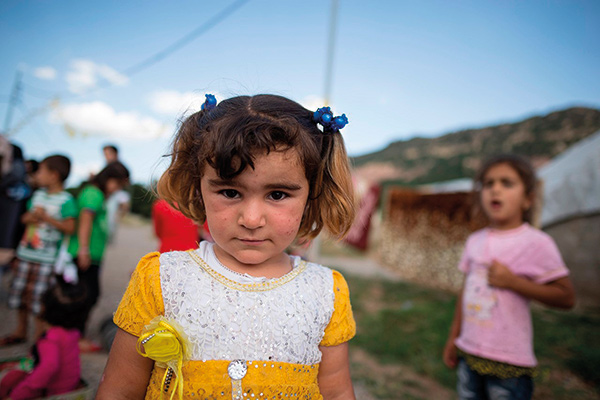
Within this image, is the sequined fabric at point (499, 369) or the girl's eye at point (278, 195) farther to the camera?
the sequined fabric at point (499, 369)

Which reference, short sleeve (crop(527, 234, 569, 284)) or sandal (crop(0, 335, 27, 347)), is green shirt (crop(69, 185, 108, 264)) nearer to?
sandal (crop(0, 335, 27, 347))

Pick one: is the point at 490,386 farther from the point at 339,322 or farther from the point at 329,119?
the point at 329,119

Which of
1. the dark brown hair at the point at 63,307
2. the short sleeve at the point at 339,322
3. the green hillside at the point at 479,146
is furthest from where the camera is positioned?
the green hillside at the point at 479,146

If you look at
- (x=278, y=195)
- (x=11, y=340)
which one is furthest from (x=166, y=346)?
(x=11, y=340)

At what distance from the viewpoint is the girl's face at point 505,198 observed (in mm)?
2111

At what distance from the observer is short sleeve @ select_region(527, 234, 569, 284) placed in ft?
6.20

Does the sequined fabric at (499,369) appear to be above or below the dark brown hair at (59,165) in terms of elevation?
below

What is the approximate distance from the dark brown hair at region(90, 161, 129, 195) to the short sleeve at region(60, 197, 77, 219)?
0.76ft

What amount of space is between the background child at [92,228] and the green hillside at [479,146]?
58.4 ft

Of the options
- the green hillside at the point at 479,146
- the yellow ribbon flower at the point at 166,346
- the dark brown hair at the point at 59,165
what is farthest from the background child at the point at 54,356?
the green hillside at the point at 479,146

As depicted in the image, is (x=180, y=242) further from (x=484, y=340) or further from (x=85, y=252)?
(x=484, y=340)

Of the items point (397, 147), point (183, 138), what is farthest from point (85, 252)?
point (397, 147)

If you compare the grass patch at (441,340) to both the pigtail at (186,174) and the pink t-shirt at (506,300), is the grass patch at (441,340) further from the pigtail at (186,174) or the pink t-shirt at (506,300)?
the pigtail at (186,174)

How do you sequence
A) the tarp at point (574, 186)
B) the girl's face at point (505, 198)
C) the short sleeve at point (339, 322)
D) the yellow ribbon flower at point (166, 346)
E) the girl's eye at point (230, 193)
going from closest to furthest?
the yellow ribbon flower at point (166, 346) < the girl's eye at point (230, 193) < the short sleeve at point (339, 322) < the girl's face at point (505, 198) < the tarp at point (574, 186)
